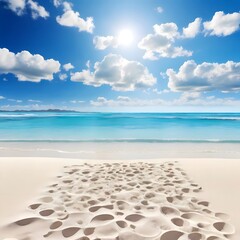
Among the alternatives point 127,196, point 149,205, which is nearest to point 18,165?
point 127,196

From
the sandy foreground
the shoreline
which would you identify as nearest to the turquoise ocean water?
the shoreline

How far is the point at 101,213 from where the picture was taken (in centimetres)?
285

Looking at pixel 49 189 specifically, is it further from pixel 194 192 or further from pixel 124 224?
pixel 194 192

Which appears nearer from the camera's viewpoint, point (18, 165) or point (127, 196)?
point (127, 196)

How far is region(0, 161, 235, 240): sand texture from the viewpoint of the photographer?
241 centimetres

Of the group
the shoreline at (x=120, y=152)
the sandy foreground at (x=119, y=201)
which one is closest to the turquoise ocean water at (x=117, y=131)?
the shoreline at (x=120, y=152)

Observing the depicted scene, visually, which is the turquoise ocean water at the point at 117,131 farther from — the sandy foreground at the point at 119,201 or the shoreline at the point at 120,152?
the sandy foreground at the point at 119,201

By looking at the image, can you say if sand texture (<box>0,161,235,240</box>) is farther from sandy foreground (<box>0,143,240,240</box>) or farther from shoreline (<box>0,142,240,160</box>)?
shoreline (<box>0,142,240,160</box>)

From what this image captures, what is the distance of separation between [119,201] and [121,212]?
1.18ft

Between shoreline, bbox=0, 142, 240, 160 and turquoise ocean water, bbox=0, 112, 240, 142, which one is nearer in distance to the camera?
shoreline, bbox=0, 142, 240, 160

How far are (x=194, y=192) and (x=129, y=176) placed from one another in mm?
1407

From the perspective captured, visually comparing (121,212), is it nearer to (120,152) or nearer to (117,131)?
(120,152)

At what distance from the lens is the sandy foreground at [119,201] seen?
2.47 m

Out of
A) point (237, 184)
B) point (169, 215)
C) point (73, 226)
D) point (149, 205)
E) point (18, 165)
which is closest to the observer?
point (73, 226)
